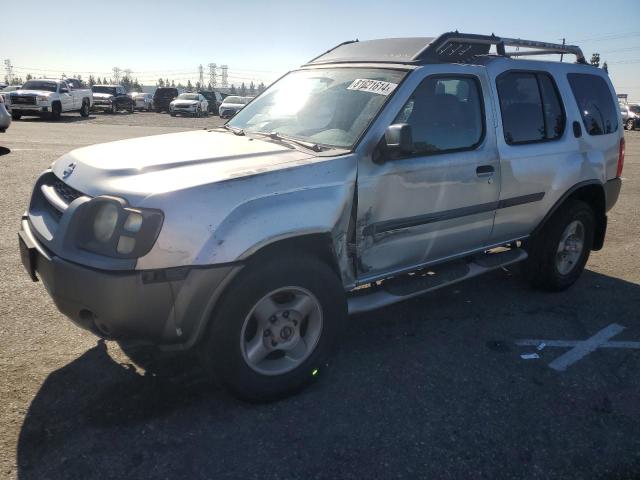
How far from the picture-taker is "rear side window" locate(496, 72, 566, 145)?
4.14 m

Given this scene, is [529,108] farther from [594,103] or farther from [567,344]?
[567,344]

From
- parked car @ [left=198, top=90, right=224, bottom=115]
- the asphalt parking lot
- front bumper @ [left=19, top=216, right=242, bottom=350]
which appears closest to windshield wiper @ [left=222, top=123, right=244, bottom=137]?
front bumper @ [left=19, top=216, right=242, bottom=350]

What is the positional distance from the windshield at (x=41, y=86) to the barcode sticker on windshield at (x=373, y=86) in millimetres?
24592

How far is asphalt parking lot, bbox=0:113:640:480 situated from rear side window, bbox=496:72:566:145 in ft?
4.87

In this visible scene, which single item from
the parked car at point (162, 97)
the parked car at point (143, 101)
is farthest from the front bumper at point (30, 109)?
the parked car at point (162, 97)

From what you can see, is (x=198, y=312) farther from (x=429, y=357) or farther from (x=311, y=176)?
(x=429, y=357)

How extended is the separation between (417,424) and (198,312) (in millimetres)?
1323

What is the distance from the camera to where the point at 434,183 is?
3600 millimetres

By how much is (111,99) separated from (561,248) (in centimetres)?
3354

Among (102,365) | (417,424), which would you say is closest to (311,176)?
(417,424)

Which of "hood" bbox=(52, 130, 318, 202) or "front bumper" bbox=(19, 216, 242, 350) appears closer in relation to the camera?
"front bumper" bbox=(19, 216, 242, 350)

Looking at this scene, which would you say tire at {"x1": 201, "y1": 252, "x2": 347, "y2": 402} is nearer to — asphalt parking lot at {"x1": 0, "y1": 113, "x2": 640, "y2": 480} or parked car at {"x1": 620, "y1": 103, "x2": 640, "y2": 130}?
asphalt parking lot at {"x1": 0, "y1": 113, "x2": 640, "y2": 480}

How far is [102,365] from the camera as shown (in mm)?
3357

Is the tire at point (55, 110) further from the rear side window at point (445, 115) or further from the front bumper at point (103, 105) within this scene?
the rear side window at point (445, 115)
